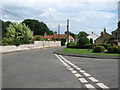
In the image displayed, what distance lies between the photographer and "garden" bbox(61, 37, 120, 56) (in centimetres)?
1952

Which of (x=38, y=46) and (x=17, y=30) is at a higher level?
(x=17, y=30)

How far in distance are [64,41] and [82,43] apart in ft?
114

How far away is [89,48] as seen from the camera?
104ft

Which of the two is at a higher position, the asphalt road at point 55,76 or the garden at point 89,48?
the garden at point 89,48

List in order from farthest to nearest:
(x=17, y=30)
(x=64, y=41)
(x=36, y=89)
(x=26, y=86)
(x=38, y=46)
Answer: (x=64, y=41) → (x=17, y=30) → (x=38, y=46) → (x=26, y=86) → (x=36, y=89)

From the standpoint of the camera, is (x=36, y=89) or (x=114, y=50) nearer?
(x=36, y=89)

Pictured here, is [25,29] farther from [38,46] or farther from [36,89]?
[36,89]

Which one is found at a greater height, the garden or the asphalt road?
the garden

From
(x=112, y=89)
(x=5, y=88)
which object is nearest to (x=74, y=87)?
(x=112, y=89)

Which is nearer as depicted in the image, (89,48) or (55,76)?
(55,76)

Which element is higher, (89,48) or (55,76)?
(89,48)

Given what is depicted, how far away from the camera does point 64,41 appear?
6756cm

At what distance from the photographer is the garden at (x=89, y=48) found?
19.5m

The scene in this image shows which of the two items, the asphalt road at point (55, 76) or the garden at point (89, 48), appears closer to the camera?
the asphalt road at point (55, 76)
